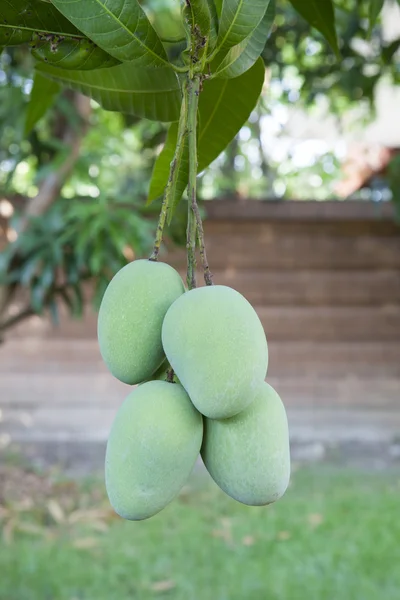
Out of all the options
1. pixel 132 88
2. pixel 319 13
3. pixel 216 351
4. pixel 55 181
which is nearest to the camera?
pixel 216 351

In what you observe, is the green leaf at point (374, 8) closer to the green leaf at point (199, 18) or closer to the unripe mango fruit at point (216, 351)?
the green leaf at point (199, 18)

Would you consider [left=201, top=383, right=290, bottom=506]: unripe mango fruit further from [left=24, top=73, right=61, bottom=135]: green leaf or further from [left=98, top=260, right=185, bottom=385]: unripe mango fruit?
[left=24, top=73, right=61, bottom=135]: green leaf

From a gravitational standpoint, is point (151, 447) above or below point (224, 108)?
below

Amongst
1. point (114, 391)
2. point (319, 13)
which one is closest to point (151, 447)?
point (319, 13)

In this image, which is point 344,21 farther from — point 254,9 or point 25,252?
point 254,9

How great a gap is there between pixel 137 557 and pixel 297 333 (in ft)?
5.24

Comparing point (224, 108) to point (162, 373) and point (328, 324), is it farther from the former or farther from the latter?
point (328, 324)

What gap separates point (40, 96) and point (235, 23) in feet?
1.17

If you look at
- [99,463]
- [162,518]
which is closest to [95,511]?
[162,518]

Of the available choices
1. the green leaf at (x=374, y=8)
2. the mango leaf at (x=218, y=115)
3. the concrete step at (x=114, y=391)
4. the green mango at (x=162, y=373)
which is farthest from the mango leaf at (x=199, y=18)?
the concrete step at (x=114, y=391)


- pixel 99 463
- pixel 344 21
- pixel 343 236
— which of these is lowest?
pixel 99 463

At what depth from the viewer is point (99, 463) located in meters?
3.30

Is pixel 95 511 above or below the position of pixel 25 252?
below

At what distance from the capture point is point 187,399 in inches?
17.5
